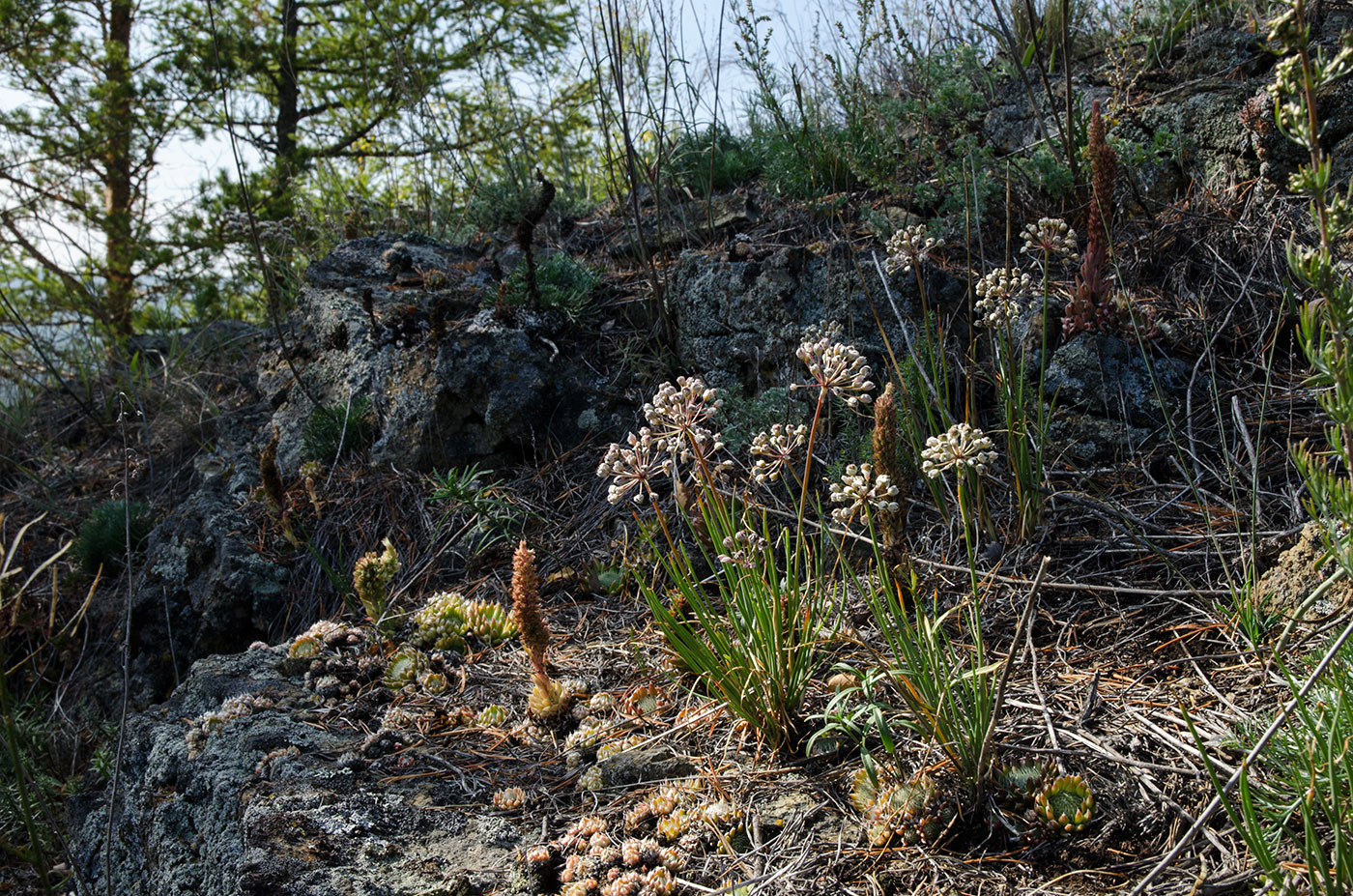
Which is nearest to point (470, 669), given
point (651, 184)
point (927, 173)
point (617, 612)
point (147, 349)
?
point (617, 612)

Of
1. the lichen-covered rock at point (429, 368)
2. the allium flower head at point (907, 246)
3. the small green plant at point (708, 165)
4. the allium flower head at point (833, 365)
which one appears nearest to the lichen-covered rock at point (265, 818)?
the allium flower head at point (833, 365)

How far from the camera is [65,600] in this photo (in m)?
5.09

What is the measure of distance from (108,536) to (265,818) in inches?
147

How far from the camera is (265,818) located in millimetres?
2082

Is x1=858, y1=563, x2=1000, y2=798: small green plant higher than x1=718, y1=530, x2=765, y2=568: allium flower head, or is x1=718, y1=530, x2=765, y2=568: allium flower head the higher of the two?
x1=718, y1=530, x2=765, y2=568: allium flower head

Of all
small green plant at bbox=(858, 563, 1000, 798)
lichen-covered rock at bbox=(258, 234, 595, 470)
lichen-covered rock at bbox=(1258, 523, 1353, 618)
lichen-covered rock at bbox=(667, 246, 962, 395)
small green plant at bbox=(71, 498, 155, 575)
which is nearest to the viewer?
small green plant at bbox=(858, 563, 1000, 798)

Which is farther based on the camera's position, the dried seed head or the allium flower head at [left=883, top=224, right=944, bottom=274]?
the allium flower head at [left=883, top=224, right=944, bottom=274]

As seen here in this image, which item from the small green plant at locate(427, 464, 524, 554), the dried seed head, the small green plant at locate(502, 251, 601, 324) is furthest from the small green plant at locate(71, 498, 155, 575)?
the dried seed head

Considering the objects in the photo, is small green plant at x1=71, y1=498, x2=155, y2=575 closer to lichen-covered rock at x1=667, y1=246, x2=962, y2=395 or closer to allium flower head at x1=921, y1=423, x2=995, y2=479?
lichen-covered rock at x1=667, y1=246, x2=962, y2=395

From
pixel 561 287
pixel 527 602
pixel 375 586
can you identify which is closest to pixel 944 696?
pixel 527 602

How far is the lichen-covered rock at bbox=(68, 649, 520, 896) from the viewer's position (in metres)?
1.96

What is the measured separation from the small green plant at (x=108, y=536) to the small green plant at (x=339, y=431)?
1.21 meters

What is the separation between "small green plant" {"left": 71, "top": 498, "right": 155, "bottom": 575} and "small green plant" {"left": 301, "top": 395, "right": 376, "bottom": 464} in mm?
1210

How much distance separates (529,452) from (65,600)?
328 cm
